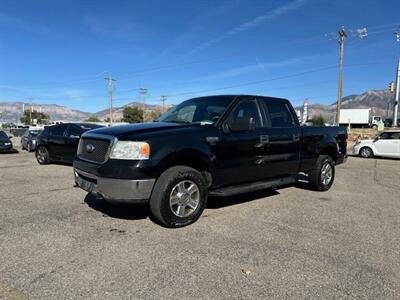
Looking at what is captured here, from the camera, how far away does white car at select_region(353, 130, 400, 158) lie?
18.3 m

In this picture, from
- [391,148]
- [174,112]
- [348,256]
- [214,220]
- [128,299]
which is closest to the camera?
[128,299]

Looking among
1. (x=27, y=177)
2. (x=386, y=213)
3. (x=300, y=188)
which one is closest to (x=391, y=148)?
(x=300, y=188)

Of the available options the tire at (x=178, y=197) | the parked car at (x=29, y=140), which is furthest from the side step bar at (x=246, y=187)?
the parked car at (x=29, y=140)

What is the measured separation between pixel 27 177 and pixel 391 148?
16.4m

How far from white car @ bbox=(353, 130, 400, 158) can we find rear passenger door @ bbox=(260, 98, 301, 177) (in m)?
13.3

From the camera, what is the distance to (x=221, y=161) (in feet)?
18.8

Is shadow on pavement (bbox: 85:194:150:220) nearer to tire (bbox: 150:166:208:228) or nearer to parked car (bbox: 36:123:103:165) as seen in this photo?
tire (bbox: 150:166:208:228)

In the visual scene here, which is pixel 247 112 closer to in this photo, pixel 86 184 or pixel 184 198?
pixel 184 198

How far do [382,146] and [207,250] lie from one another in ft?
55.8

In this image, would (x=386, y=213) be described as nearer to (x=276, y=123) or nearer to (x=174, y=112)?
(x=276, y=123)

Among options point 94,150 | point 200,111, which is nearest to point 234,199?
point 200,111

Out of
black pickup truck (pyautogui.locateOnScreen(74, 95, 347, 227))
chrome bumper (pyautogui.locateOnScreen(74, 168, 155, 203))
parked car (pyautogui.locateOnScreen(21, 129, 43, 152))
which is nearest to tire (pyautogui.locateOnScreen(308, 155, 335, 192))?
black pickup truck (pyautogui.locateOnScreen(74, 95, 347, 227))

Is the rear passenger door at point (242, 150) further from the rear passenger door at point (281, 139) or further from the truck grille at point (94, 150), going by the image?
the truck grille at point (94, 150)

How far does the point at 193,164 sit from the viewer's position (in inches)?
221
